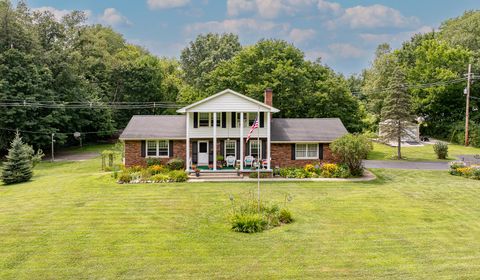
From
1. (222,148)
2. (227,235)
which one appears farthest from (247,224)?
(222,148)

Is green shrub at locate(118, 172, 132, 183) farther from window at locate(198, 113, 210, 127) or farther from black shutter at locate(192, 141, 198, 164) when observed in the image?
window at locate(198, 113, 210, 127)

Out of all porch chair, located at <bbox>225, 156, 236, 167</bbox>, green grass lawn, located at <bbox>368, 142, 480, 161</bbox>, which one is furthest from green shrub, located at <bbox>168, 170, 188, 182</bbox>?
green grass lawn, located at <bbox>368, 142, 480, 161</bbox>

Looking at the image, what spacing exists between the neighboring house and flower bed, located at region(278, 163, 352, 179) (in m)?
1.11

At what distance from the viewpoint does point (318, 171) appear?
26312 mm

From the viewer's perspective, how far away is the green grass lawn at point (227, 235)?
11.2m

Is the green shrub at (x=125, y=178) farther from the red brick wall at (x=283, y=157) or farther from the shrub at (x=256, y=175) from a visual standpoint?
the red brick wall at (x=283, y=157)

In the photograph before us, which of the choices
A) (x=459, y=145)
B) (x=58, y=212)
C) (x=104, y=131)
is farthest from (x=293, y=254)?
(x=104, y=131)

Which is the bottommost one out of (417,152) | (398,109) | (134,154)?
(417,152)

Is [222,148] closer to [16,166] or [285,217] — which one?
[285,217]

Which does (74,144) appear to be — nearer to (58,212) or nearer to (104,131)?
(104,131)

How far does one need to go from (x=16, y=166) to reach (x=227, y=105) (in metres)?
14.7

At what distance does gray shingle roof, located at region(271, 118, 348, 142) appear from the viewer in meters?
27.6

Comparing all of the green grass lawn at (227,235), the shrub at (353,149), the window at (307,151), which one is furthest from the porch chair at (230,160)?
the shrub at (353,149)

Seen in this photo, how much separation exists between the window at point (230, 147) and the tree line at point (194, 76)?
28.3 ft
